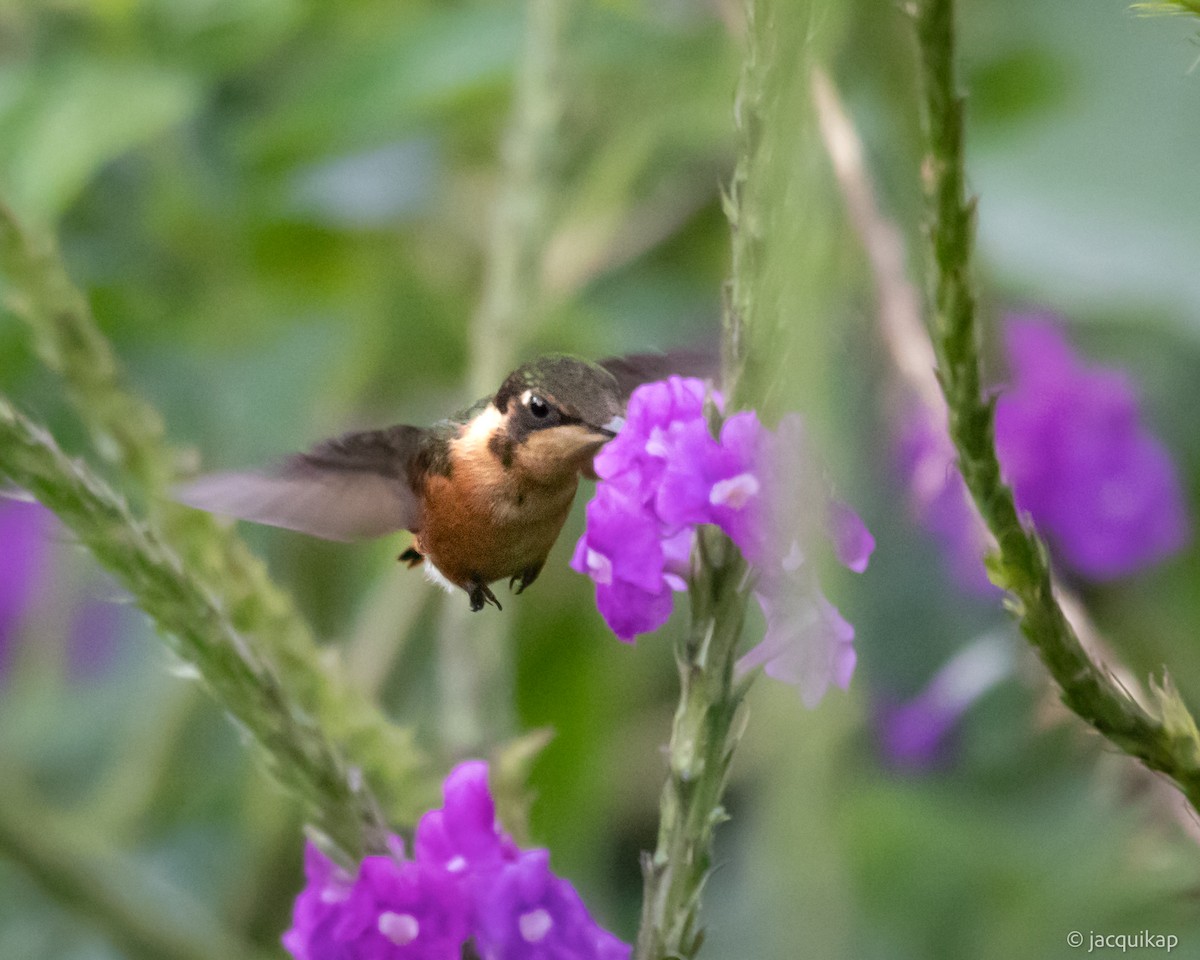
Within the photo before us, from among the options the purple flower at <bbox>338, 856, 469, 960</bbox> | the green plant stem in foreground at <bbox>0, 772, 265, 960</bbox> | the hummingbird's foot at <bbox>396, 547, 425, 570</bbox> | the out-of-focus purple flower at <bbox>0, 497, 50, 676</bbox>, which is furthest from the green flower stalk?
the out-of-focus purple flower at <bbox>0, 497, 50, 676</bbox>

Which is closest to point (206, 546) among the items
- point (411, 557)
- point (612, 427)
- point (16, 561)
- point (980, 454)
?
point (411, 557)

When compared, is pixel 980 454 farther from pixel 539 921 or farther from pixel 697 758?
pixel 539 921

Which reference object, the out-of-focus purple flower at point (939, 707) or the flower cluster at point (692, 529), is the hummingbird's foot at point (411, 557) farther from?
the out-of-focus purple flower at point (939, 707)

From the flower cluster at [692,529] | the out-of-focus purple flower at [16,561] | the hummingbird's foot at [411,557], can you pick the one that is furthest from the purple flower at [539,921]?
the out-of-focus purple flower at [16,561]

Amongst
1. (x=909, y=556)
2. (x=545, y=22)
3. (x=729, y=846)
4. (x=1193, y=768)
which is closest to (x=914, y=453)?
(x=909, y=556)

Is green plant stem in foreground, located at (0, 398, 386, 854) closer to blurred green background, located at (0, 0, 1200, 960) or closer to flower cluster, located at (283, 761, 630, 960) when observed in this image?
flower cluster, located at (283, 761, 630, 960)
